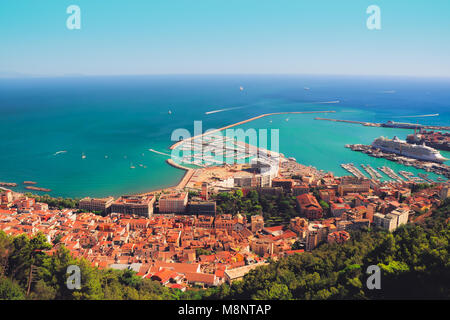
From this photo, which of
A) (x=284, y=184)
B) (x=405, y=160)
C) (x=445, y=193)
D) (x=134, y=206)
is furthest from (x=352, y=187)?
(x=405, y=160)

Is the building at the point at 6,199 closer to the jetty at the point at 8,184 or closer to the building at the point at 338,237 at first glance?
the jetty at the point at 8,184

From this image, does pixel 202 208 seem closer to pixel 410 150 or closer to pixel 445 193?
pixel 445 193

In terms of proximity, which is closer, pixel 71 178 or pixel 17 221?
pixel 17 221

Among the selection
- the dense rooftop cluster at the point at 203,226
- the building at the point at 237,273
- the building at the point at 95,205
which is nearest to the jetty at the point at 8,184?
the dense rooftop cluster at the point at 203,226

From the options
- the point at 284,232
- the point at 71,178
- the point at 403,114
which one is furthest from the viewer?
the point at 403,114
